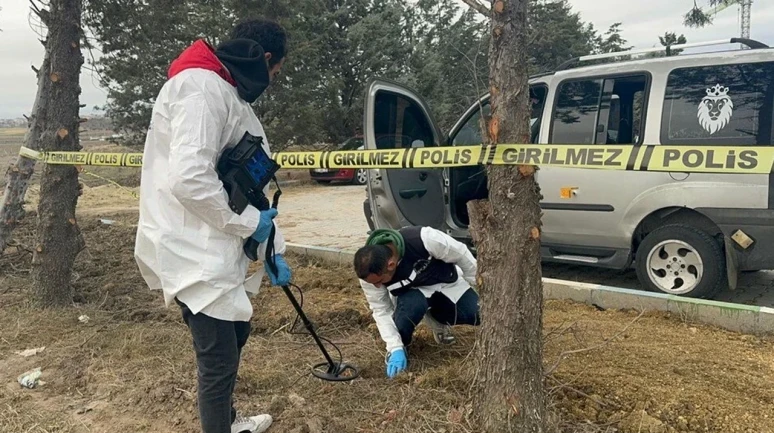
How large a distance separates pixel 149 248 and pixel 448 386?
5.19 feet

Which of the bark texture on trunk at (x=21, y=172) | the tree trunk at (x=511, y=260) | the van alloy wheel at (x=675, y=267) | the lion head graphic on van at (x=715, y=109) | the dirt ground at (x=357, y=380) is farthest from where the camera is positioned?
the bark texture on trunk at (x=21, y=172)

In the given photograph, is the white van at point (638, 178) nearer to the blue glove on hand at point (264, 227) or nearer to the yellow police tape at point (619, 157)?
the yellow police tape at point (619, 157)

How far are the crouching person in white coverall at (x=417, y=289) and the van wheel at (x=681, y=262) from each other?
1865 millimetres

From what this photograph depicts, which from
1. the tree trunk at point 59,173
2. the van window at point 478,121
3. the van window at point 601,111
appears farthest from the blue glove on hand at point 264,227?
the van window at point 601,111

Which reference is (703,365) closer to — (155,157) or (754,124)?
(754,124)

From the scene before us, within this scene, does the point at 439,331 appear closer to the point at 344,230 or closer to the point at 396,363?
the point at 396,363

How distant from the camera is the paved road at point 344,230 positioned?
4859 millimetres

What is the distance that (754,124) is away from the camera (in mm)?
4141

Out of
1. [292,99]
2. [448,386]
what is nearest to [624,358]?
[448,386]

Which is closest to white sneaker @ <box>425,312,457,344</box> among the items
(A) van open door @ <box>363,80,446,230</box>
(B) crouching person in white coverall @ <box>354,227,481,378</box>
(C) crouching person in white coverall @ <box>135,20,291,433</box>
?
(B) crouching person in white coverall @ <box>354,227,481,378</box>

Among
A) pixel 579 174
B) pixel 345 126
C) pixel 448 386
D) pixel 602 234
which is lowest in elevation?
pixel 448 386

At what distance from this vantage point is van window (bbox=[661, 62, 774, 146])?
411 centimetres

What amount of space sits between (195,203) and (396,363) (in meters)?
1.59

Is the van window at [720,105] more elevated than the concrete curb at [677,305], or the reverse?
the van window at [720,105]
